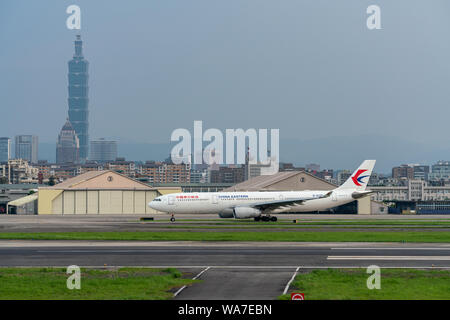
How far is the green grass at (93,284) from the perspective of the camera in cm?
2703

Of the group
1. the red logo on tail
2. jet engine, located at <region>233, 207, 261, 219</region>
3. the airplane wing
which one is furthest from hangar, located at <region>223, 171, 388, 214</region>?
jet engine, located at <region>233, 207, 261, 219</region>

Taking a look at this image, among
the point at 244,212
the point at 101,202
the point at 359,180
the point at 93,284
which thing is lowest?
the point at 101,202

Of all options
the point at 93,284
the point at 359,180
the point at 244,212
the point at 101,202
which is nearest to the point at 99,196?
the point at 101,202

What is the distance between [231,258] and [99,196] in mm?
85957

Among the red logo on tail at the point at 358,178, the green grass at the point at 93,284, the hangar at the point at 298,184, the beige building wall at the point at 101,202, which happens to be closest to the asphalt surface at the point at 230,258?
the green grass at the point at 93,284

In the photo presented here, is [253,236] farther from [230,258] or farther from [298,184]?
[298,184]

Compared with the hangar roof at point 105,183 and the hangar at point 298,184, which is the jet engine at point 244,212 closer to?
the hangar at point 298,184

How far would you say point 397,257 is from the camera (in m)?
41.2

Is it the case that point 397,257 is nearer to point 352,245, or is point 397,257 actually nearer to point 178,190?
point 352,245

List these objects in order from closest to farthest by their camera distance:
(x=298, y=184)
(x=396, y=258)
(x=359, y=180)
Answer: (x=396, y=258), (x=359, y=180), (x=298, y=184)

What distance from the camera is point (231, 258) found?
4097cm

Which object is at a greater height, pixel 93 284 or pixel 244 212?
pixel 93 284

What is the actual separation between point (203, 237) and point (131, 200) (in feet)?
227

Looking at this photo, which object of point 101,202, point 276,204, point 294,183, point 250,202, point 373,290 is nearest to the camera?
point 373,290
